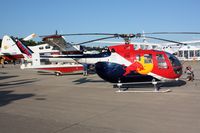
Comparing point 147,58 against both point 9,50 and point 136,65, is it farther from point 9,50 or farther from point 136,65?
point 9,50

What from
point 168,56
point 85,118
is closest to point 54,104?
point 85,118

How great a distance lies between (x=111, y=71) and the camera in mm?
13602

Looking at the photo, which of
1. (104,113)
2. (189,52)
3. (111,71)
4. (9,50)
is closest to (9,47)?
(9,50)

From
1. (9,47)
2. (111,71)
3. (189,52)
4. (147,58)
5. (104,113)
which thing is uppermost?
(9,47)

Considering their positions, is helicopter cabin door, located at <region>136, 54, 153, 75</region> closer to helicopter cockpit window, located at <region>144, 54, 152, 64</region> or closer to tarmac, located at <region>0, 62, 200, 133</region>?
helicopter cockpit window, located at <region>144, 54, 152, 64</region>

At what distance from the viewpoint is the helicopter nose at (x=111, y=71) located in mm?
13531

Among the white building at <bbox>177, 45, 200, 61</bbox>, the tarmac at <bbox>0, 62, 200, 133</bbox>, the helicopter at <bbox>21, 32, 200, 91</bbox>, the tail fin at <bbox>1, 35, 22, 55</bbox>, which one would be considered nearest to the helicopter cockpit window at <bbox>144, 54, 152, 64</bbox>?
the helicopter at <bbox>21, 32, 200, 91</bbox>

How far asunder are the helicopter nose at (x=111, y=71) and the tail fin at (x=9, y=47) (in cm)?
2744

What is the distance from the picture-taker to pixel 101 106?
9828 millimetres

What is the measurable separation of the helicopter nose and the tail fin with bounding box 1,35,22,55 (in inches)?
1080

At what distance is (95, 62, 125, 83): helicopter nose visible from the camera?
13.5 meters

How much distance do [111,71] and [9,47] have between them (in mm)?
30619

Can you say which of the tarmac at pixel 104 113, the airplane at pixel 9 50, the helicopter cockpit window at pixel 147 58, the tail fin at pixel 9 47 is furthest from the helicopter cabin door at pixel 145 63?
the tail fin at pixel 9 47

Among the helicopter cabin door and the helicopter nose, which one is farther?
the helicopter nose
